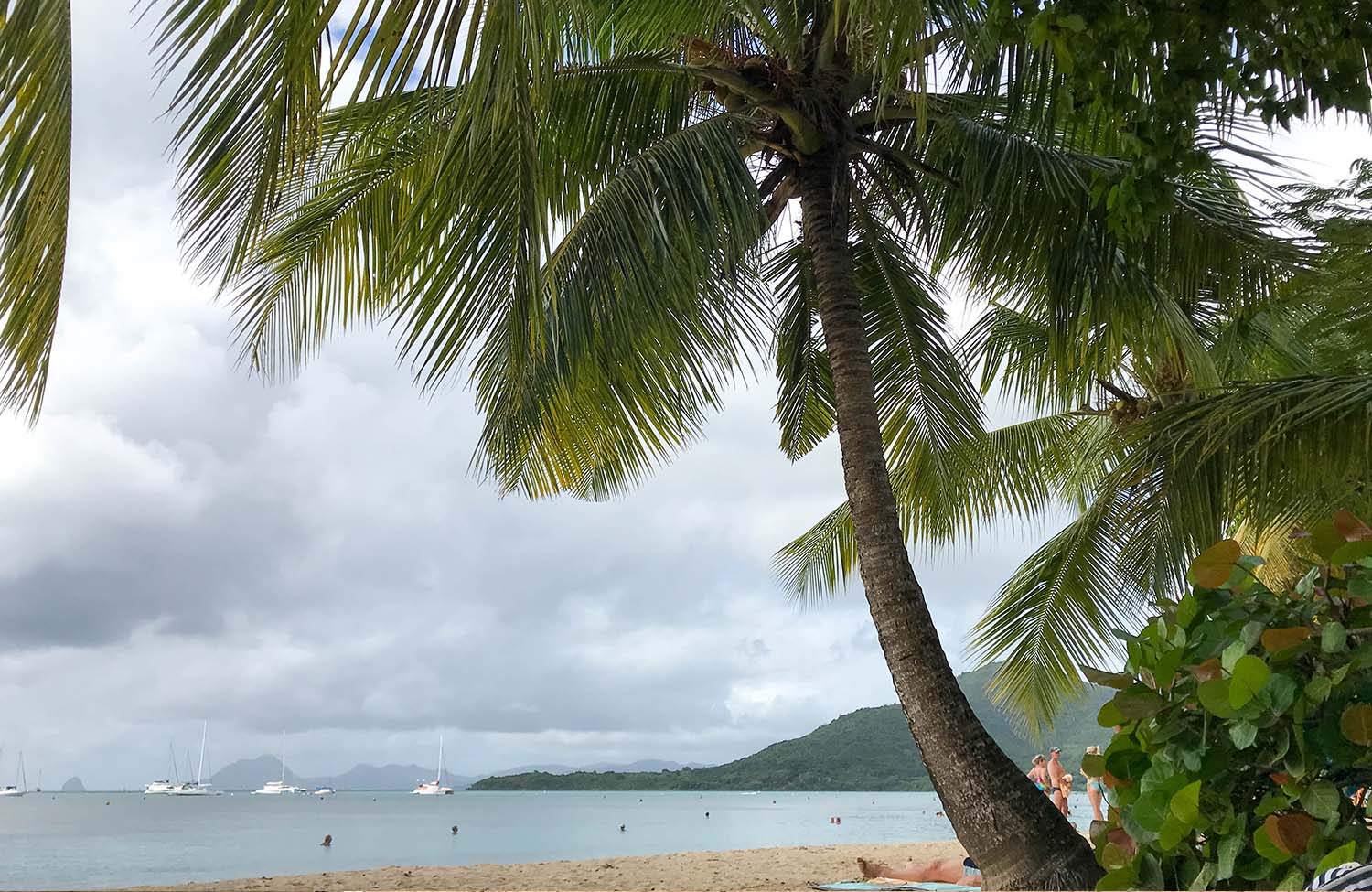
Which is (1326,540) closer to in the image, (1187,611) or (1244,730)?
(1187,611)

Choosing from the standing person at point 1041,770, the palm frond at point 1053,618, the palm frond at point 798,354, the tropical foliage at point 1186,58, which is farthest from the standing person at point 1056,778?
the tropical foliage at point 1186,58

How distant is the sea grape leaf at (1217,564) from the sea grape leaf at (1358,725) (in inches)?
10.7

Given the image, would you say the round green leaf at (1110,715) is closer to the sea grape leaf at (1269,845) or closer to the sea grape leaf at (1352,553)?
the sea grape leaf at (1269,845)

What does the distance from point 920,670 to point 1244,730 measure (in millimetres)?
3658

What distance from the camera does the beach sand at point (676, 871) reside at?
33.5 ft

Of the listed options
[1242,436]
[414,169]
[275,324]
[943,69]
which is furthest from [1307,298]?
[275,324]

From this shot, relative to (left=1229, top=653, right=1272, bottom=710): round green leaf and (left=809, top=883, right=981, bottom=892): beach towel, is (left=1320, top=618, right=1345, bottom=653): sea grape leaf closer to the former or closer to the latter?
(left=1229, top=653, right=1272, bottom=710): round green leaf

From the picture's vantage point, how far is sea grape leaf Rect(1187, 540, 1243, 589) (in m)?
1.40

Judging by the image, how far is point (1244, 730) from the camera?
1.21 metres

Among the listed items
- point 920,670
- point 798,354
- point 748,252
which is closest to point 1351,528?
point 920,670

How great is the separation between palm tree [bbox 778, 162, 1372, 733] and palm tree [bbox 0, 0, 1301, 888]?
0.41 meters

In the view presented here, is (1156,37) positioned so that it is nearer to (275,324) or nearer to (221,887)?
(275,324)

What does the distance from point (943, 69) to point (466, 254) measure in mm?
2898

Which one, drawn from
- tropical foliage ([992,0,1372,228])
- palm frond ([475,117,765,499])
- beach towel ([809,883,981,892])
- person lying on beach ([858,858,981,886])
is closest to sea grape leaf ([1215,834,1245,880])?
tropical foliage ([992,0,1372,228])
